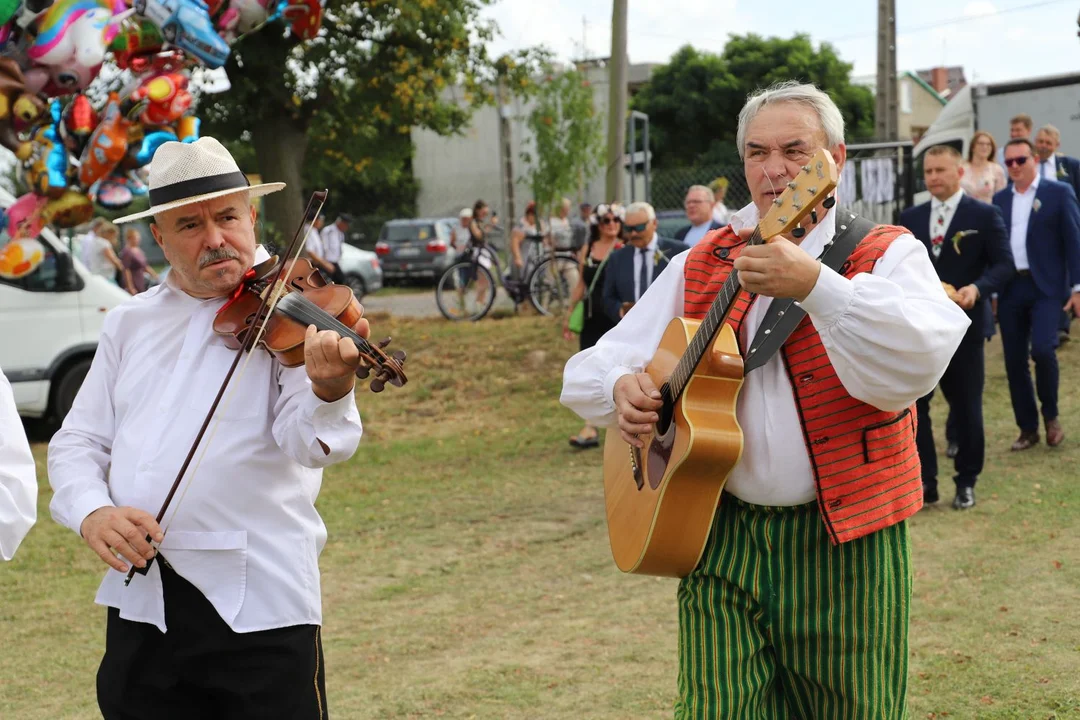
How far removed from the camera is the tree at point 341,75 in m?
16.5

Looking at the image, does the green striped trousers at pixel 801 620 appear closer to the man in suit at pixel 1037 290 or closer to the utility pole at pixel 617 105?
the man in suit at pixel 1037 290

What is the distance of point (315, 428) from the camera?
8.66ft

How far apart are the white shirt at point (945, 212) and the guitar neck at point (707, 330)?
444cm

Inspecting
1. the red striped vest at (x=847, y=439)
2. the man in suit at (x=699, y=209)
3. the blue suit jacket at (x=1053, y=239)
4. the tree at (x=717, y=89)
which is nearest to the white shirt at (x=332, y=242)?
the man in suit at (x=699, y=209)

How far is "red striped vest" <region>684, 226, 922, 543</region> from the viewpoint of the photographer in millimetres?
2492

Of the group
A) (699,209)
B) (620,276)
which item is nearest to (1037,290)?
(699,209)

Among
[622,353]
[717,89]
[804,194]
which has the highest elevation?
[717,89]

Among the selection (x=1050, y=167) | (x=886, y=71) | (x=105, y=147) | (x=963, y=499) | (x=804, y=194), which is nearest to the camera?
(x=804, y=194)

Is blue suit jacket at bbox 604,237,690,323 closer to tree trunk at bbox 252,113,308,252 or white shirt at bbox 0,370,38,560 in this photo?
white shirt at bbox 0,370,38,560

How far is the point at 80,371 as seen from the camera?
10.4 metres

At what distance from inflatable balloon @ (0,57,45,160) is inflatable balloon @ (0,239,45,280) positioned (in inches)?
40.2

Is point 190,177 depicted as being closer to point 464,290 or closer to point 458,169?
point 464,290

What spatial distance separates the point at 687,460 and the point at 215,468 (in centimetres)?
107

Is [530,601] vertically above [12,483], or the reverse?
[12,483]
